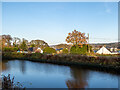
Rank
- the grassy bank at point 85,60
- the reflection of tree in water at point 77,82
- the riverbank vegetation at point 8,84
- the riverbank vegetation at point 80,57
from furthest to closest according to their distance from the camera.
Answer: the riverbank vegetation at point 80,57 < the grassy bank at point 85,60 < the reflection of tree in water at point 77,82 < the riverbank vegetation at point 8,84

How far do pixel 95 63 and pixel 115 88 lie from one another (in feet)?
13.2

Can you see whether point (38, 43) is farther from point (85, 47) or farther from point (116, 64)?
point (116, 64)

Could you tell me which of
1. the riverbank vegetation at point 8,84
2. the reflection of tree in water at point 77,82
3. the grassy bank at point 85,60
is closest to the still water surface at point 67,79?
the reflection of tree in water at point 77,82

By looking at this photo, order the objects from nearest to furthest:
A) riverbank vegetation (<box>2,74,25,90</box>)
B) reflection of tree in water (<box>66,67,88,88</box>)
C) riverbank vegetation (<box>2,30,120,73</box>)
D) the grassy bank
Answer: riverbank vegetation (<box>2,74,25,90</box>), reflection of tree in water (<box>66,67,88,88</box>), the grassy bank, riverbank vegetation (<box>2,30,120,73</box>)

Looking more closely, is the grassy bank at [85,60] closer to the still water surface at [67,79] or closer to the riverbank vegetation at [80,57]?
the riverbank vegetation at [80,57]

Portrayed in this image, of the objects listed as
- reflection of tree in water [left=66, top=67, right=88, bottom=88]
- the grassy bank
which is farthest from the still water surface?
the grassy bank

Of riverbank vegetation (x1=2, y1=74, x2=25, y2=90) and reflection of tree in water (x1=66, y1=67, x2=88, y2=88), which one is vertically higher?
riverbank vegetation (x1=2, y1=74, x2=25, y2=90)

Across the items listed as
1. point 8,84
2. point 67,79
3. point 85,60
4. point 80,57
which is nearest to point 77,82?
point 67,79

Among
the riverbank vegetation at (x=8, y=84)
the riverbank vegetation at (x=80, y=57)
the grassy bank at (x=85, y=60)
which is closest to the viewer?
the riverbank vegetation at (x=8, y=84)

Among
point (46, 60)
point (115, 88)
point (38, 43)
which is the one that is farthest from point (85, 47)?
point (38, 43)

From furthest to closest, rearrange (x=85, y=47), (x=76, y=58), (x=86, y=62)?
1. (x=85, y=47)
2. (x=76, y=58)
3. (x=86, y=62)

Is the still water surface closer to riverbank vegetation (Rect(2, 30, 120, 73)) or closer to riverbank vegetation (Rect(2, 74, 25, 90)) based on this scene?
riverbank vegetation (Rect(2, 74, 25, 90))

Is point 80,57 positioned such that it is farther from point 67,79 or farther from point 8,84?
point 8,84

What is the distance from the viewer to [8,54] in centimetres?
1469
